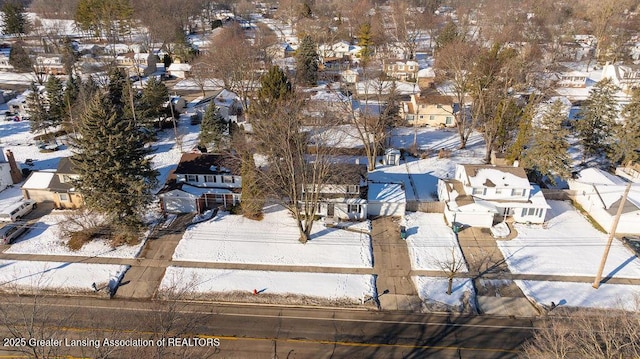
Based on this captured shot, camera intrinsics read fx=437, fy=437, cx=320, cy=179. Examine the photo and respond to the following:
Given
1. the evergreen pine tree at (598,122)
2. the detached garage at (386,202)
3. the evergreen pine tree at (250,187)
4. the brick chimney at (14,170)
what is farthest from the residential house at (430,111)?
the brick chimney at (14,170)

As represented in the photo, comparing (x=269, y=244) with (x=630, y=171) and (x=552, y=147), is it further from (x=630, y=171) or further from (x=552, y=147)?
(x=630, y=171)

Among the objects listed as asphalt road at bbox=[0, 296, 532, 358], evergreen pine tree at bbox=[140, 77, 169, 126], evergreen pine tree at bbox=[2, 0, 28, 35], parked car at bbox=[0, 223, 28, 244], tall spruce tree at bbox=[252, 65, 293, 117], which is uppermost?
evergreen pine tree at bbox=[2, 0, 28, 35]

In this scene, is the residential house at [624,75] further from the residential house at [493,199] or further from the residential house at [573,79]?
the residential house at [493,199]

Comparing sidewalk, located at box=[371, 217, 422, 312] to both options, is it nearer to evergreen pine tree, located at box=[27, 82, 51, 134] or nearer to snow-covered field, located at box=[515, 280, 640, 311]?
snow-covered field, located at box=[515, 280, 640, 311]

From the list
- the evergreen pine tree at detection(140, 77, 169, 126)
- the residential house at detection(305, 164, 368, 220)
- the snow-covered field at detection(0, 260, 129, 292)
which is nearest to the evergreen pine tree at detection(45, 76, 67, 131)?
the evergreen pine tree at detection(140, 77, 169, 126)

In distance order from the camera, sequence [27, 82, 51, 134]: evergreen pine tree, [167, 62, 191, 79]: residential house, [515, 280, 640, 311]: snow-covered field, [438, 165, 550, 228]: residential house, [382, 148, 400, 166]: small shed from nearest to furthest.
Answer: [515, 280, 640, 311]: snow-covered field
[438, 165, 550, 228]: residential house
[382, 148, 400, 166]: small shed
[27, 82, 51, 134]: evergreen pine tree
[167, 62, 191, 79]: residential house

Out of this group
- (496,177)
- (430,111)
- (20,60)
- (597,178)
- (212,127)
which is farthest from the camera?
(20,60)

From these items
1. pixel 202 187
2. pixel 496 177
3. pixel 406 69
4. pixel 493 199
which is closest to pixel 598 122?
pixel 496 177
